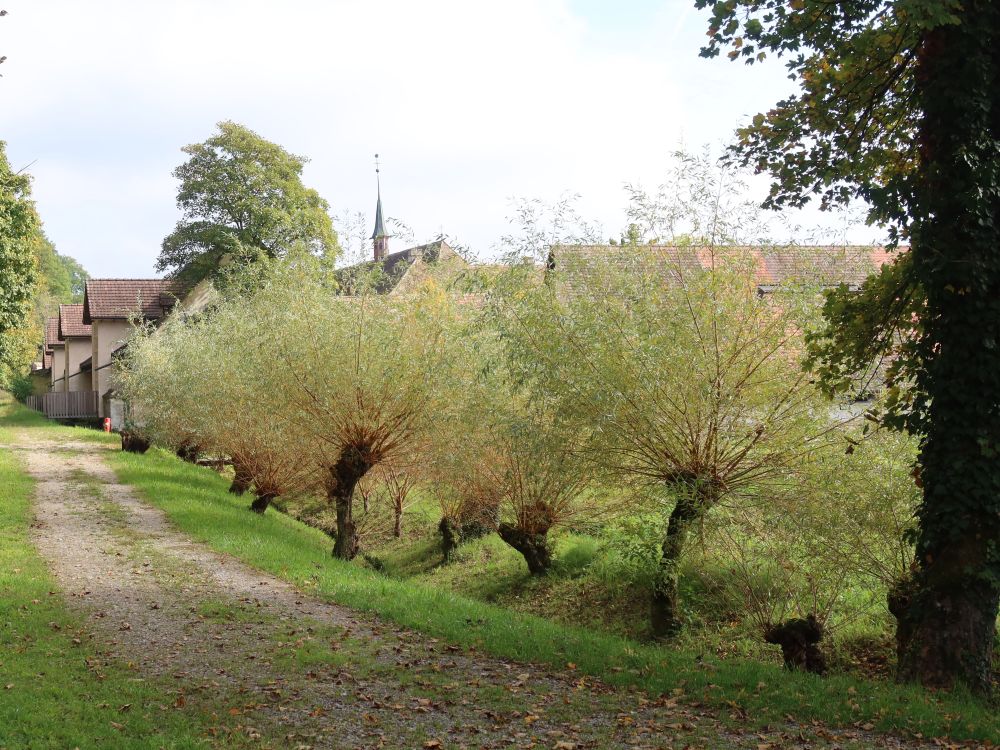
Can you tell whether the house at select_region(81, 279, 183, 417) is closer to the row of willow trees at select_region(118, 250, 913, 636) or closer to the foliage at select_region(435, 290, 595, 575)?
the row of willow trees at select_region(118, 250, 913, 636)

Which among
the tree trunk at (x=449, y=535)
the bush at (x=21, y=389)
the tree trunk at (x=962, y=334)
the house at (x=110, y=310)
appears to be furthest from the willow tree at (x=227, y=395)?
the bush at (x=21, y=389)

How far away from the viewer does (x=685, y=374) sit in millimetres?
11133

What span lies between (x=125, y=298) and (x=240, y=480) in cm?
2690

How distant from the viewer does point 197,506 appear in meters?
19.7

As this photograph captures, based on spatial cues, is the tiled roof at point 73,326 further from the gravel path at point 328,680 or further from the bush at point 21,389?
the gravel path at point 328,680

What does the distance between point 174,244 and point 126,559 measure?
28108 millimetres

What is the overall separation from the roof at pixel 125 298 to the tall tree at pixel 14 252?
21.0 meters

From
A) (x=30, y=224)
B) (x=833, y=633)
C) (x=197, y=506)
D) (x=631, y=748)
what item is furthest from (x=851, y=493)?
(x=30, y=224)

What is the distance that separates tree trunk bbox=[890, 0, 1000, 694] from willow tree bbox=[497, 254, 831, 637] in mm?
2222

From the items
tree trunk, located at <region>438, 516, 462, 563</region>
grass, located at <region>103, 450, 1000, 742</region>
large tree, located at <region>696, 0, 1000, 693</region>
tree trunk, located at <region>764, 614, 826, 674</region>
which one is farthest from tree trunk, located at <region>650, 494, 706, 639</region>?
tree trunk, located at <region>438, 516, 462, 563</region>

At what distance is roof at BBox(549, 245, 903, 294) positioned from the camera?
1152 cm

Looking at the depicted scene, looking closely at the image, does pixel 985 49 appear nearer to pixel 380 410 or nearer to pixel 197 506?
pixel 380 410

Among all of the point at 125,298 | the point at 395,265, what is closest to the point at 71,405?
the point at 125,298

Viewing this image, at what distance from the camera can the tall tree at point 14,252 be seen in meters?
22.1
